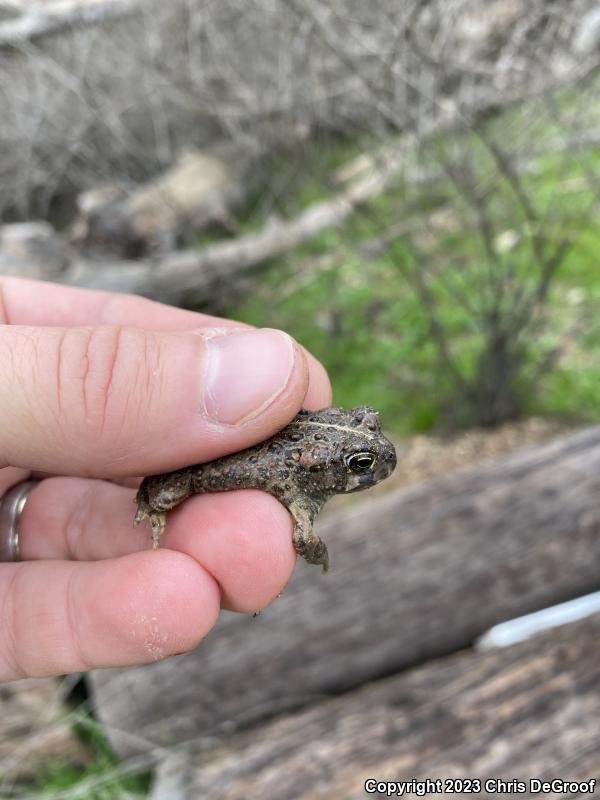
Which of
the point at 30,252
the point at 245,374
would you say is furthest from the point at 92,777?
the point at 30,252

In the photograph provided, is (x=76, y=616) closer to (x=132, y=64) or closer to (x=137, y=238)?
(x=132, y=64)

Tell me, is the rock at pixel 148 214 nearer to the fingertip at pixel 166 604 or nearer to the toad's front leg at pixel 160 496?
the toad's front leg at pixel 160 496

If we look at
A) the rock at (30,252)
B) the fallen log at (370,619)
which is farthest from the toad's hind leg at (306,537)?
the rock at (30,252)

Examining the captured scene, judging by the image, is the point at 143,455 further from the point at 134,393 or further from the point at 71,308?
the point at 71,308

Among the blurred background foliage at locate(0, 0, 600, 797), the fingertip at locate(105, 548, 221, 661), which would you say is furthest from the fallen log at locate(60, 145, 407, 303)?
the fingertip at locate(105, 548, 221, 661)

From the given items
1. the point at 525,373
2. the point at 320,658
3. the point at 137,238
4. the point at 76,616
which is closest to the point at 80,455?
the point at 76,616

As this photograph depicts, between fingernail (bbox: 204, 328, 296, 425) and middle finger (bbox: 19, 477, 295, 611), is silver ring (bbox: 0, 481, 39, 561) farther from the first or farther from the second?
fingernail (bbox: 204, 328, 296, 425)

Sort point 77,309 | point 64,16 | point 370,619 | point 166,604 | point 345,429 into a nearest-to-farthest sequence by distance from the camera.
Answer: point 166,604 < point 345,429 < point 77,309 < point 370,619 < point 64,16
